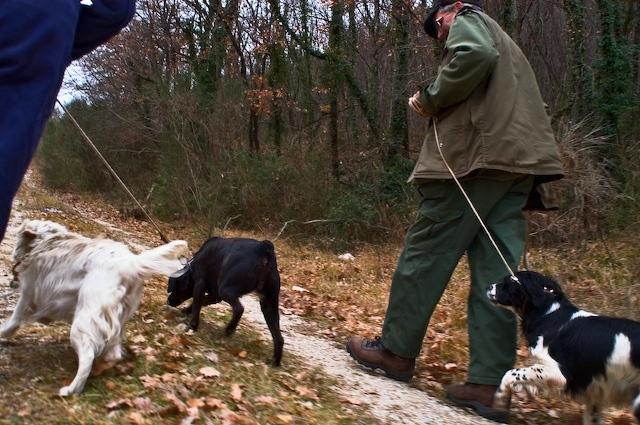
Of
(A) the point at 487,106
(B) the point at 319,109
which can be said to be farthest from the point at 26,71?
(B) the point at 319,109

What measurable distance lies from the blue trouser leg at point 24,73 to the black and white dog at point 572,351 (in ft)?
10.0

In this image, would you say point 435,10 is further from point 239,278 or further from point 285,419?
point 285,419

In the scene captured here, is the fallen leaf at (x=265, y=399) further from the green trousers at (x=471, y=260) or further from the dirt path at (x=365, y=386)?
the green trousers at (x=471, y=260)

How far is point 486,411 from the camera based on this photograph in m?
4.26

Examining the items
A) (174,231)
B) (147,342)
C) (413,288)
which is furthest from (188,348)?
(174,231)

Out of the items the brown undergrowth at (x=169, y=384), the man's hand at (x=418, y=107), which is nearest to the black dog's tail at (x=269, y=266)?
the brown undergrowth at (x=169, y=384)

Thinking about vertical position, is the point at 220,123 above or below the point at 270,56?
below

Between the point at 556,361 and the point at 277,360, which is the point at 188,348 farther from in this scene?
the point at 556,361

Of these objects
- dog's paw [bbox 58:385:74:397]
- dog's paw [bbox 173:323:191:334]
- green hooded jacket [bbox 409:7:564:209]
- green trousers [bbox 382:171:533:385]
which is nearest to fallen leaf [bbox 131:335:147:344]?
dog's paw [bbox 173:323:191:334]

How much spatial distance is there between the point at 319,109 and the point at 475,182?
53.7ft

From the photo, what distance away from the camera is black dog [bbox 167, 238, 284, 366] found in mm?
4711

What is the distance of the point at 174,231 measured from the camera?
49.3 ft

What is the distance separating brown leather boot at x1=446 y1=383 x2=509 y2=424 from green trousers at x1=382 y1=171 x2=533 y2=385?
0.06 m

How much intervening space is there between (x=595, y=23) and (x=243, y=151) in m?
9.00
